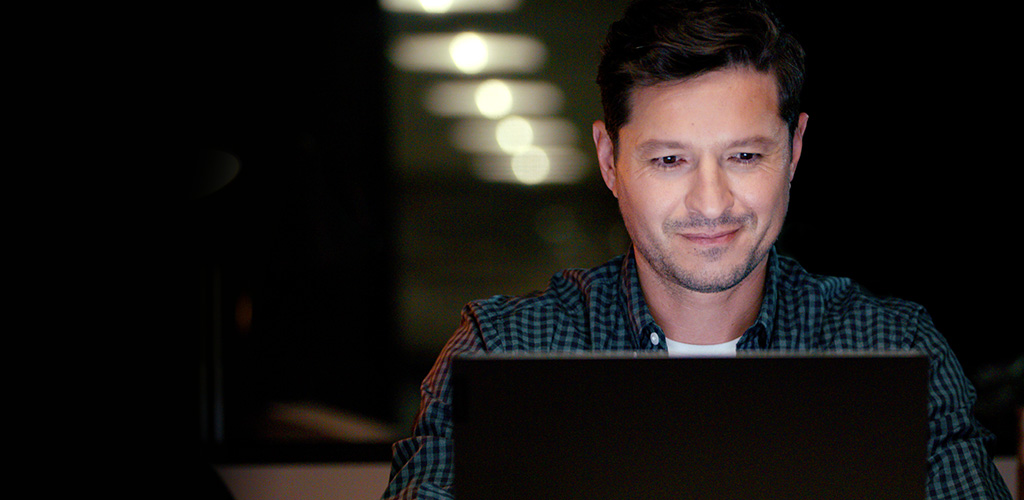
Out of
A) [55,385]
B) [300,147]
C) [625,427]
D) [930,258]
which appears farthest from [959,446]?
[55,385]

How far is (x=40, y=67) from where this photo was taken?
2248 millimetres

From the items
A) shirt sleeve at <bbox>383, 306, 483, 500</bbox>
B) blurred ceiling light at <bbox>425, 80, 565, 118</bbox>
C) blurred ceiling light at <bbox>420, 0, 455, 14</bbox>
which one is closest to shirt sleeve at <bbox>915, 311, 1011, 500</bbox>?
shirt sleeve at <bbox>383, 306, 483, 500</bbox>

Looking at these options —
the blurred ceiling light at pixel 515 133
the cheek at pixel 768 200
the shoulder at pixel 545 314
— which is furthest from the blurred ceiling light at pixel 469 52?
the cheek at pixel 768 200

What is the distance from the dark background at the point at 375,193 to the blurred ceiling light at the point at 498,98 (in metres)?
0.11

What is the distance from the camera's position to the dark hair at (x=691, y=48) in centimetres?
131

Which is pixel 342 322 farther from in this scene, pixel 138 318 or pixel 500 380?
pixel 500 380

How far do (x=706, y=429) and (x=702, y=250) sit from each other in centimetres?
69

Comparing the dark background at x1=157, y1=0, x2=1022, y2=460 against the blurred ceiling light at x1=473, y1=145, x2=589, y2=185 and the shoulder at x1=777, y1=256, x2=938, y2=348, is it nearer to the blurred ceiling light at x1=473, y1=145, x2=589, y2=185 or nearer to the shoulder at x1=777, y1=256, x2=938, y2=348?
the blurred ceiling light at x1=473, y1=145, x2=589, y2=185

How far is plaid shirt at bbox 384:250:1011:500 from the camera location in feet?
4.00

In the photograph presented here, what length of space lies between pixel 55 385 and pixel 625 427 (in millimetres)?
2009

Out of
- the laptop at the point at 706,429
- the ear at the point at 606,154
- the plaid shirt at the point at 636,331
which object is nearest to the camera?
the laptop at the point at 706,429

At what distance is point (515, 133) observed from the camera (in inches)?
87.7

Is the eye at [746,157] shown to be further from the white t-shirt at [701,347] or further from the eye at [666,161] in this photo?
the white t-shirt at [701,347]

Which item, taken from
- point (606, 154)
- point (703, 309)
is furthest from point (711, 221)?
point (606, 154)
